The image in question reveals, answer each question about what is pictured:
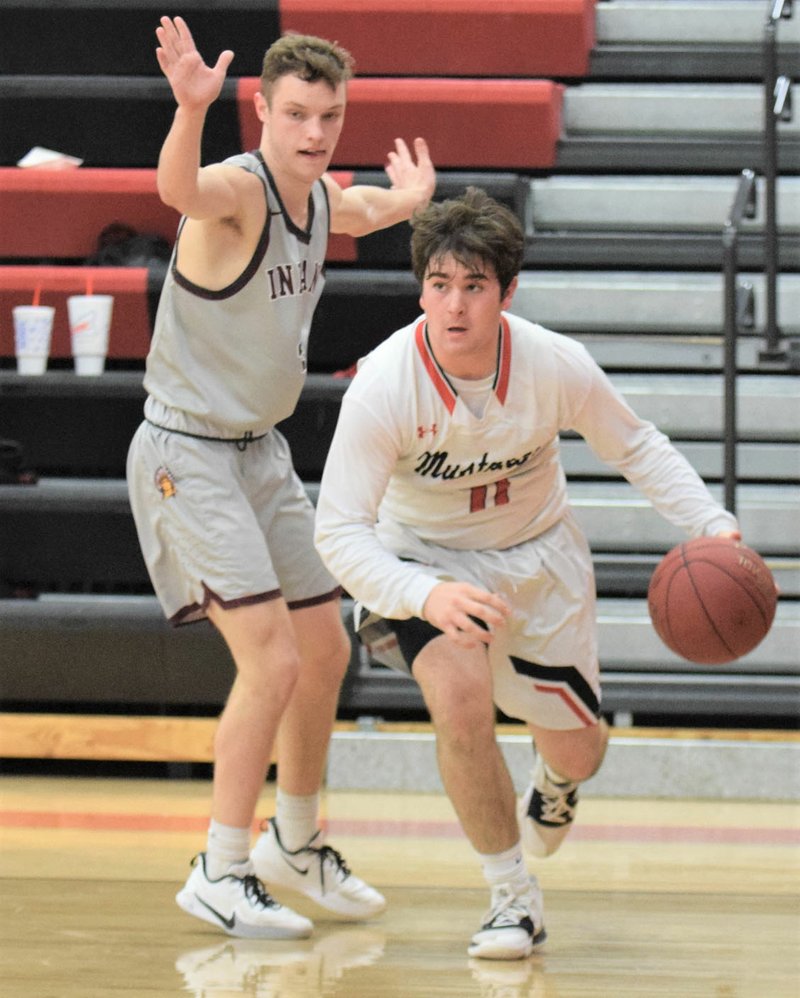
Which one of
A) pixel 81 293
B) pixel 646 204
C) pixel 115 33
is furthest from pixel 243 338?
pixel 115 33

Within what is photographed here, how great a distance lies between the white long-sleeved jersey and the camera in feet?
9.66

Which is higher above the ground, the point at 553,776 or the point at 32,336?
the point at 32,336

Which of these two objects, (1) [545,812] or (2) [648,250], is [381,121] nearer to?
(2) [648,250]

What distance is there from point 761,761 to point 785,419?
4.44ft

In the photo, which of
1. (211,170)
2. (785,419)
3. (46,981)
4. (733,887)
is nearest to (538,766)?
(733,887)

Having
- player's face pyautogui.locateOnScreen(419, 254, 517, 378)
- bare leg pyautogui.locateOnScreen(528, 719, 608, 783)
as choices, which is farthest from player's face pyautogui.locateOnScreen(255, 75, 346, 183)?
bare leg pyautogui.locateOnScreen(528, 719, 608, 783)

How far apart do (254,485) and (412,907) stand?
35.9 inches

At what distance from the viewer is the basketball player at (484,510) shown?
2.94 m

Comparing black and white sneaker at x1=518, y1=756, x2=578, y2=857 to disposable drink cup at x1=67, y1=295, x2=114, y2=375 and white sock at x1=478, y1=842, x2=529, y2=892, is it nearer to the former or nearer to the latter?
white sock at x1=478, y1=842, x2=529, y2=892

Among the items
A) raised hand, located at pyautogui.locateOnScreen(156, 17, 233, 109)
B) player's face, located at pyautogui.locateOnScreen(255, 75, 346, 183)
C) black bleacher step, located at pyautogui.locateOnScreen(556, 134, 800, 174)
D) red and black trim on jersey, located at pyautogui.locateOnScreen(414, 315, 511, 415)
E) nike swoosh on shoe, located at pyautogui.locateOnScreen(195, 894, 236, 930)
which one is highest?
raised hand, located at pyautogui.locateOnScreen(156, 17, 233, 109)

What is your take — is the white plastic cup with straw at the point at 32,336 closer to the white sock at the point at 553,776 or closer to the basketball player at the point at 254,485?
the basketball player at the point at 254,485

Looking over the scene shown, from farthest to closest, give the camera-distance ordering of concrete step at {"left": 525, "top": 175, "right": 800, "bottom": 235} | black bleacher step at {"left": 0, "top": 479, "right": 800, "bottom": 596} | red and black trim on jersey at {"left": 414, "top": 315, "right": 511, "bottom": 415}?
concrete step at {"left": 525, "top": 175, "right": 800, "bottom": 235}
black bleacher step at {"left": 0, "top": 479, "right": 800, "bottom": 596}
red and black trim on jersey at {"left": 414, "top": 315, "right": 511, "bottom": 415}

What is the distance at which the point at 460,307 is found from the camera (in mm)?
2986

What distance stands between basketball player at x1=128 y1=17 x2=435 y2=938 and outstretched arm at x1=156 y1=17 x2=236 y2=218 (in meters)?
0.01
